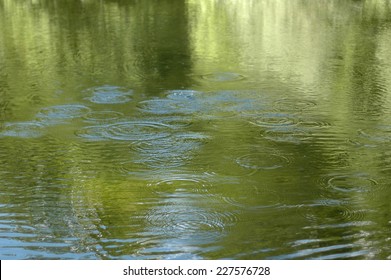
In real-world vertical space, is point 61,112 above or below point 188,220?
below

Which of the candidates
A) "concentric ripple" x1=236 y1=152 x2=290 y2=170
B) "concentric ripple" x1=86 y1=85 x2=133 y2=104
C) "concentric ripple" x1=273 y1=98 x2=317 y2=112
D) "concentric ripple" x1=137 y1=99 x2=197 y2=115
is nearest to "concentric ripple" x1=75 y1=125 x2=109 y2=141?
"concentric ripple" x1=137 y1=99 x2=197 y2=115

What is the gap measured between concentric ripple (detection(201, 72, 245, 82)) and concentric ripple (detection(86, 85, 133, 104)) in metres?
1.16

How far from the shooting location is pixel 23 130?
6.47 m

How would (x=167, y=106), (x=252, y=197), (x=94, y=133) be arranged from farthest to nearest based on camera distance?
(x=167, y=106) < (x=94, y=133) < (x=252, y=197)

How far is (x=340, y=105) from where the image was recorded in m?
7.36

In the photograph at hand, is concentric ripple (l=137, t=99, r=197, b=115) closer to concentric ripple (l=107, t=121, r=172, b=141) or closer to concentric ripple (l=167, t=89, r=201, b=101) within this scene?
concentric ripple (l=167, t=89, r=201, b=101)

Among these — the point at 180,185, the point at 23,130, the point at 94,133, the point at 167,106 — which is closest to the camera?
the point at 180,185

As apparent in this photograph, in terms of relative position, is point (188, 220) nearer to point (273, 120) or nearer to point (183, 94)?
point (273, 120)

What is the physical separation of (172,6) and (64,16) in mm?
3248

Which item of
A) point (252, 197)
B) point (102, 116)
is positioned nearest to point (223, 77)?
point (102, 116)

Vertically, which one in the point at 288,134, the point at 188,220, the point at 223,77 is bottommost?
the point at 223,77

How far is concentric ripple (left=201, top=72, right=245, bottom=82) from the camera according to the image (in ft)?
27.9

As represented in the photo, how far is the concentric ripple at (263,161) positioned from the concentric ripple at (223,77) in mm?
2860

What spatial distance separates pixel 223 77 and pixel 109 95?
1632 mm
